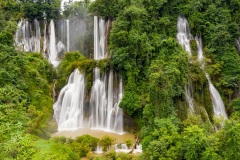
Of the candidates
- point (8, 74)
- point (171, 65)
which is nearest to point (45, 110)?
A: point (8, 74)

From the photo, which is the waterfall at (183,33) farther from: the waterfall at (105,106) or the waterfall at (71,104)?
the waterfall at (71,104)

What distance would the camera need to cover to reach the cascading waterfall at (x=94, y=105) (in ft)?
65.7

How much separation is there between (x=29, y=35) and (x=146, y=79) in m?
17.2

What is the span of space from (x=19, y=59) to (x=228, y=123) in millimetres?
16336

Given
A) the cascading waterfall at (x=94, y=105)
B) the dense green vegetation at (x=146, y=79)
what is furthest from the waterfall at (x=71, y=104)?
the dense green vegetation at (x=146, y=79)

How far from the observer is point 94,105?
A: 20.8 meters

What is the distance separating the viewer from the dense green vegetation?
1161 centimetres

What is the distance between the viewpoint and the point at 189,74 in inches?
734

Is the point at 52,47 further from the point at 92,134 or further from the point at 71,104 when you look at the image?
the point at 92,134

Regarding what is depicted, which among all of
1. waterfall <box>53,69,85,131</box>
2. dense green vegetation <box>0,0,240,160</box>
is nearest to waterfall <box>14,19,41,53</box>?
dense green vegetation <box>0,0,240,160</box>

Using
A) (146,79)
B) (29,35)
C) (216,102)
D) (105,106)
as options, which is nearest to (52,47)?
(29,35)

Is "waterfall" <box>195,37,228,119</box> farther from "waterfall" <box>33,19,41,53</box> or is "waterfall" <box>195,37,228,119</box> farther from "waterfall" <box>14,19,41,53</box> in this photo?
"waterfall" <box>14,19,41,53</box>

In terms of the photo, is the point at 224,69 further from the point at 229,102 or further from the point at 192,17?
the point at 192,17

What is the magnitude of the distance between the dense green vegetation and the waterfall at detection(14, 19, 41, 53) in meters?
1.09
